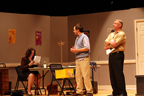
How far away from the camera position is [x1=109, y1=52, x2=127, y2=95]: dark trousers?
4.48 metres

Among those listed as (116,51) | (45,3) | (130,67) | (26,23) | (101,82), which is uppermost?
(45,3)

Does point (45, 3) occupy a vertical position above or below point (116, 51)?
above

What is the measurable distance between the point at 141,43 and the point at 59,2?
11.5 ft

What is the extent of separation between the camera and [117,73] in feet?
14.8

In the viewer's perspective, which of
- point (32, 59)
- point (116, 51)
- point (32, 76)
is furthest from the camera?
point (32, 59)

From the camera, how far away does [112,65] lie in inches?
181

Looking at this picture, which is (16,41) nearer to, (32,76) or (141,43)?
(32,76)

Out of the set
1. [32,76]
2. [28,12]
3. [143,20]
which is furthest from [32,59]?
[143,20]

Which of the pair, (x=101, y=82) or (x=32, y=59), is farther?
(x=101, y=82)

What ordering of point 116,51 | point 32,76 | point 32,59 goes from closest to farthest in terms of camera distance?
point 116,51 < point 32,76 < point 32,59

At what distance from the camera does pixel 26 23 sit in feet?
26.4

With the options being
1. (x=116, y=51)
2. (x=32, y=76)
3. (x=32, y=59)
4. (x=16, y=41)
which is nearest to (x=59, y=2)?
(x=16, y=41)

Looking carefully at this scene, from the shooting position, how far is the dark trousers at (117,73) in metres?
4.48

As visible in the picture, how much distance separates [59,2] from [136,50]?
349 cm
